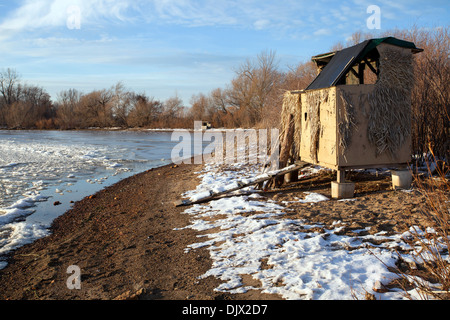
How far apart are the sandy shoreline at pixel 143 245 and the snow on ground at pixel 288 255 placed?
0.77 feet

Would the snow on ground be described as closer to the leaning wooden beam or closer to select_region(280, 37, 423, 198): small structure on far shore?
the leaning wooden beam

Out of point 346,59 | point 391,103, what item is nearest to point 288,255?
point 391,103

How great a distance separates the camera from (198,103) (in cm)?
6394

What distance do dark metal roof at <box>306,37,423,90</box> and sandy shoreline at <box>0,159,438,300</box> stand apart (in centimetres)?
279

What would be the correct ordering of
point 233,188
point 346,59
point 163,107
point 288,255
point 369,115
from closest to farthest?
1. point 288,255
2. point 369,115
3. point 346,59
4. point 233,188
5. point 163,107

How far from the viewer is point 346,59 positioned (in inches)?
320

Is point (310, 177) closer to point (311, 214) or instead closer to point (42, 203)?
point (311, 214)

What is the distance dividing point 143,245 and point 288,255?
2.79 meters

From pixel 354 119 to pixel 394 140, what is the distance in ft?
3.67

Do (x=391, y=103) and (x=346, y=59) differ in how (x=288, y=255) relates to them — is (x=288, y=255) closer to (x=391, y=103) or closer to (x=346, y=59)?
(x=391, y=103)

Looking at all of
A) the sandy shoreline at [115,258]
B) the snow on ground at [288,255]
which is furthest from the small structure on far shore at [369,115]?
the sandy shoreline at [115,258]

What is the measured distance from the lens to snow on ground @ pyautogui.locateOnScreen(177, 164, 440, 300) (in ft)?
13.3
